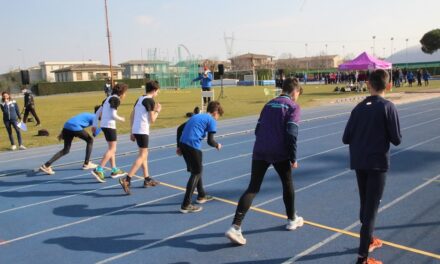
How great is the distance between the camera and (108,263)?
14.2 ft

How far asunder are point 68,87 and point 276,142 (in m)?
67.8

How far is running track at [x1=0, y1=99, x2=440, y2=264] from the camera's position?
14.6ft

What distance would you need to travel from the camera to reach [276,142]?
4.50 m

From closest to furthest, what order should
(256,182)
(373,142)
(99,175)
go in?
(373,142)
(256,182)
(99,175)

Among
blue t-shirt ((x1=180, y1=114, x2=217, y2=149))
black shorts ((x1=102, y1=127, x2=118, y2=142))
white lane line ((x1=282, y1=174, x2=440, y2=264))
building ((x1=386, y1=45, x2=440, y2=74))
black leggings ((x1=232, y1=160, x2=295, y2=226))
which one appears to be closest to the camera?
white lane line ((x1=282, y1=174, x2=440, y2=264))

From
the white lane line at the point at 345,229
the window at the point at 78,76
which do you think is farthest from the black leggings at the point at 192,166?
the window at the point at 78,76

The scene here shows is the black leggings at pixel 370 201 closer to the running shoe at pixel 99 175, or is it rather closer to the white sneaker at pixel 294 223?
the white sneaker at pixel 294 223

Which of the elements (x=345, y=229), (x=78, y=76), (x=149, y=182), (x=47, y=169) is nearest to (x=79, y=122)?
(x=47, y=169)

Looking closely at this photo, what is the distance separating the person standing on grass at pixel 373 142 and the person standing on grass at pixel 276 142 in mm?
728

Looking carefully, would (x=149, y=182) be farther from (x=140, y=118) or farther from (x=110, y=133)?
(x=110, y=133)

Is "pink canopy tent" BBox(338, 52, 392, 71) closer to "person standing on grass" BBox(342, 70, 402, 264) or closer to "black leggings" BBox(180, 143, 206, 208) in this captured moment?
"black leggings" BBox(180, 143, 206, 208)

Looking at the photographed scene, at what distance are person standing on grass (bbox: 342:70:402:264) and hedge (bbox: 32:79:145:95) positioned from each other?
206 feet

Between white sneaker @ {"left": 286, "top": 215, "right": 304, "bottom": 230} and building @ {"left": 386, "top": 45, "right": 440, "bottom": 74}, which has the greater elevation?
building @ {"left": 386, "top": 45, "right": 440, "bottom": 74}

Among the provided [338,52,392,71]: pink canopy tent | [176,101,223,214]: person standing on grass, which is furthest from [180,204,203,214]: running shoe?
[338,52,392,71]: pink canopy tent
